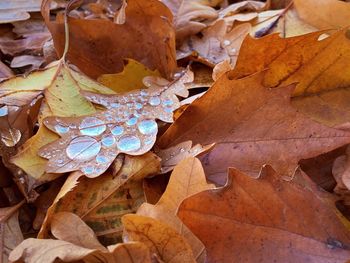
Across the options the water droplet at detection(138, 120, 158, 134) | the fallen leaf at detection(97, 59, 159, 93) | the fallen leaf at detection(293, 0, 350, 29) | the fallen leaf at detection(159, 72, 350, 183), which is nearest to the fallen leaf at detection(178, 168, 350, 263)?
the fallen leaf at detection(159, 72, 350, 183)

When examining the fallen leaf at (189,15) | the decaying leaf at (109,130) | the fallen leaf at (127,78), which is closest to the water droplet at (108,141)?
the decaying leaf at (109,130)

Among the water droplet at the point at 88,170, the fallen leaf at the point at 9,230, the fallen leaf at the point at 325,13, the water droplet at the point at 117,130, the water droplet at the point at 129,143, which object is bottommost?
the fallen leaf at the point at 9,230

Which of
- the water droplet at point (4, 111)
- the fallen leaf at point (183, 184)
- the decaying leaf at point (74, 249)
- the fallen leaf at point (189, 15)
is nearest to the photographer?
the decaying leaf at point (74, 249)

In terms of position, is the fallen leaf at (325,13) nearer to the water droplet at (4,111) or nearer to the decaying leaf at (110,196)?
the decaying leaf at (110,196)

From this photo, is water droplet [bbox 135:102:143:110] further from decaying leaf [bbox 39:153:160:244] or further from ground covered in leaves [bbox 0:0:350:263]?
decaying leaf [bbox 39:153:160:244]

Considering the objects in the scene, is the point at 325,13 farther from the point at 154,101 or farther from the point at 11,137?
the point at 11,137

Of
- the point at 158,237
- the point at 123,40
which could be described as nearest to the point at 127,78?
the point at 123,40

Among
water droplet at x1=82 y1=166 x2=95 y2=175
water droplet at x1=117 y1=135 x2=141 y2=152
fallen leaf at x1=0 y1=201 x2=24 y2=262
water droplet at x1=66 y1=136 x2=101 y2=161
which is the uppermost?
water droplet at x1=117 y1=135 x2=141 y2=152
